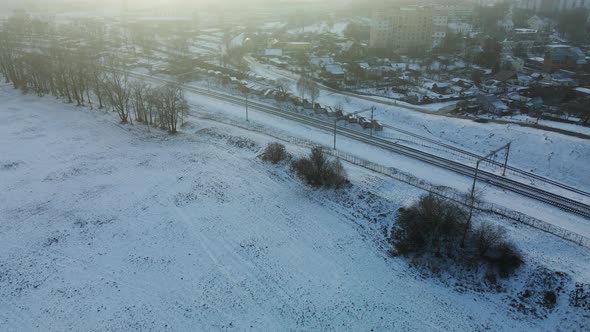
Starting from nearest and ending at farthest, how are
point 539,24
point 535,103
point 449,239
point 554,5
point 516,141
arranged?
point 449,239, point 516,141, point 535,103, point 539,24, point 554,5

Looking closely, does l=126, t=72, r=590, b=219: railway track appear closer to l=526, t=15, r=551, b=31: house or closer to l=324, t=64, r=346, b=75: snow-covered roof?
l=324, t=64, r=346, b=75: snow-covered roof

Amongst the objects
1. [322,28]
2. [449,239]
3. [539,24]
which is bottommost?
[449,239]

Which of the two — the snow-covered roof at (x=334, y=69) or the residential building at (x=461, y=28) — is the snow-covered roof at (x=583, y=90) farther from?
the residential building at (x=461, y=28)

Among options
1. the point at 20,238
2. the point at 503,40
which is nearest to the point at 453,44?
the point at 503,40

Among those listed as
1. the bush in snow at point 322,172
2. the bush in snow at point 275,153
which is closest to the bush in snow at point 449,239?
the bush in snow at point 322,172

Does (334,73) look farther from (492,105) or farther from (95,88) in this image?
Answer: (95,88)

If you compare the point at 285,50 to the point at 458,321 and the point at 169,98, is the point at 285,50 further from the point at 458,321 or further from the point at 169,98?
the point at 458,321

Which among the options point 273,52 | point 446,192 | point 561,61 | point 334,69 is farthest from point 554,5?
point 446,192
